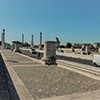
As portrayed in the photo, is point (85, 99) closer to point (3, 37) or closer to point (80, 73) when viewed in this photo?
point (80, 73)

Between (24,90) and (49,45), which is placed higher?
(49,45)

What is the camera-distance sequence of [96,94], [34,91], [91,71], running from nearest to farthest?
[96,94], [34,91], [91,71]

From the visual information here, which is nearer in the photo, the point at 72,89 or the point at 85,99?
the point at 85,99

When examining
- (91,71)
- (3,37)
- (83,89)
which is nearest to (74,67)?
(91,71)

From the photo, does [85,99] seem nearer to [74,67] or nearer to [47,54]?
[74,67]

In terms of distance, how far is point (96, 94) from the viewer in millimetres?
8086

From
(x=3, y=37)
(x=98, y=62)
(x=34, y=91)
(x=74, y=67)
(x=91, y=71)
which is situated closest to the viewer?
(x=34, y=91)

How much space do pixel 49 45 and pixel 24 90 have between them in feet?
47.4

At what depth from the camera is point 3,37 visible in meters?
113

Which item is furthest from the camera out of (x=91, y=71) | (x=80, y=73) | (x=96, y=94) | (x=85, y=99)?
(x=80, y=73)

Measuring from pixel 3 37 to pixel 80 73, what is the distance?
336 feet

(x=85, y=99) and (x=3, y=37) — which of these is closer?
(x=85, y=99)

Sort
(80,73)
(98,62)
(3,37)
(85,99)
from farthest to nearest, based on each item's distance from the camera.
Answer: (3,37) < (98,62) < (80,73) < (85,99)

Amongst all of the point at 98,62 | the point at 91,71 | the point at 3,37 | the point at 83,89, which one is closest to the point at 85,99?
the point at 83,89
